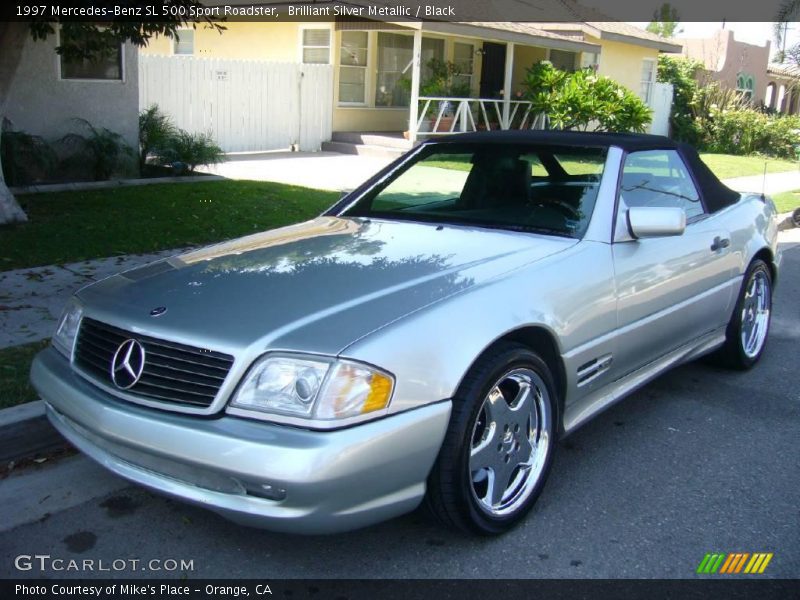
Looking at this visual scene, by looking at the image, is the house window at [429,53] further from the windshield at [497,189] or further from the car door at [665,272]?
the car door at [665,272]

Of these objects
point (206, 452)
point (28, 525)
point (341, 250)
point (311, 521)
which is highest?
point (341, 250)

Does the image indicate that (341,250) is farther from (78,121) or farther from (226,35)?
(226,35)

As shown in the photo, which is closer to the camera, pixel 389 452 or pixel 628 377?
pixel 389 452

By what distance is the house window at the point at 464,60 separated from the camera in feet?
72.4

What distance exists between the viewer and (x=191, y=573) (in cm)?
312

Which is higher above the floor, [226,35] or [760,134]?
[226,35]

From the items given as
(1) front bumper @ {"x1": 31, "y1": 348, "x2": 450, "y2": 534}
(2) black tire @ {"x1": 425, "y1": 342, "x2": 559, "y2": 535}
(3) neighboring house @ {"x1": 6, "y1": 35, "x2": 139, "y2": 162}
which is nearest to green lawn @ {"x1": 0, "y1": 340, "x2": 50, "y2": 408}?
(1) front bumper @ {"x1": 31, "y1": 348, "x2": 450, "y2": 534}

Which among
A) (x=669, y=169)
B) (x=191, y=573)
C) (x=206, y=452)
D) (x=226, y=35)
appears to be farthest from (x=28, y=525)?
(x=226, y=35)

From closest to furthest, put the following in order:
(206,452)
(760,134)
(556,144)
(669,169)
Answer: (206,452)
(556,144)
(669,169)
(760,134)

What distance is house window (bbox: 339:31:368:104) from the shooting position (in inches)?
773

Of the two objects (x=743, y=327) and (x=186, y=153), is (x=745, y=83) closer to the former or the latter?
(x=186, y=153)

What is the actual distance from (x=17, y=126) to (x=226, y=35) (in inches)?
417

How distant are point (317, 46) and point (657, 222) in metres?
16.8
